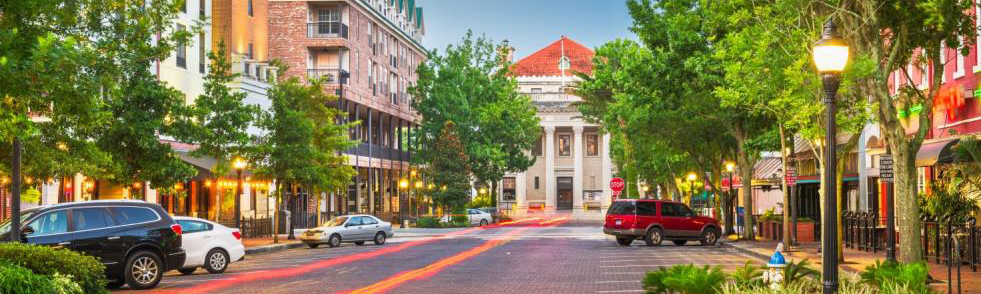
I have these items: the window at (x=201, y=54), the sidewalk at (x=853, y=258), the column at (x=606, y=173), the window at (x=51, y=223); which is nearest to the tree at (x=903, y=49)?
the sidewalk at (x=853, y=258)

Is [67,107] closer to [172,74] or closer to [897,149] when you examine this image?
[897,149]

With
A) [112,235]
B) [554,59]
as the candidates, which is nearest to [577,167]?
[554,59]

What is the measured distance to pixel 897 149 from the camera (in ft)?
66.9

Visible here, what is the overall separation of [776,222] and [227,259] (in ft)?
76.7

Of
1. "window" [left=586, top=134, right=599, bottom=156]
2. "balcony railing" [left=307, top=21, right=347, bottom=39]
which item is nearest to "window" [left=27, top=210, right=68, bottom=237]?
"balcony railing" [left=307, top=21, right=347, bottom=39]

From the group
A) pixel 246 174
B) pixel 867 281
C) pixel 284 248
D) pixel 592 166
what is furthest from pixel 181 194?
pixel 592 166

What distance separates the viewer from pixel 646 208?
4131 cm

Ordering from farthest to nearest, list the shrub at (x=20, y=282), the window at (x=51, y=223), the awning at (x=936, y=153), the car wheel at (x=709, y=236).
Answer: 1. the car wheel at (x=709, y=236)
2. the awning at (x=936, y=153)
3. the window at (x=51, y=223)
4. the shrub at (x=20, y=282)

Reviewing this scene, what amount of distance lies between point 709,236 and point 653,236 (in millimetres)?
2322

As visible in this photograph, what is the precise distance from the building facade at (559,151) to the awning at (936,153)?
308 feet

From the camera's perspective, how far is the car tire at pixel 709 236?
42094 mm

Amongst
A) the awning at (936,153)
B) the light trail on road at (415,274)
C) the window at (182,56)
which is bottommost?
the light trail on road at (415,274)

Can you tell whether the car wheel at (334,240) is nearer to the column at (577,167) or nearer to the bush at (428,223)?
the bush at (428,223)

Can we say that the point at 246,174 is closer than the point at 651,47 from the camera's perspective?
No
